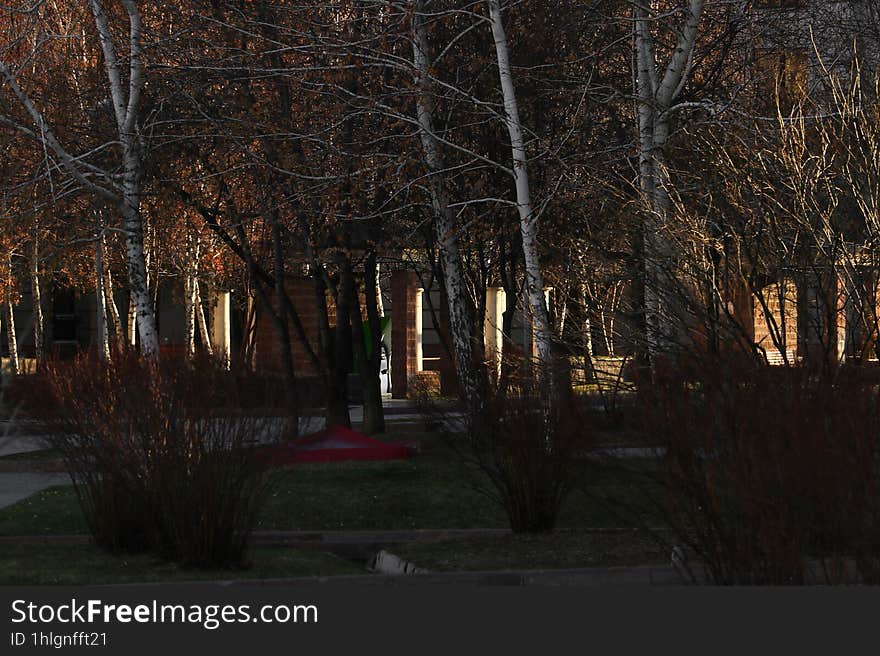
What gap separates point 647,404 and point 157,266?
111 feet

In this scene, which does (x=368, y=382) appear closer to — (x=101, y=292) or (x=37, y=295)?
(x=37, y=295)

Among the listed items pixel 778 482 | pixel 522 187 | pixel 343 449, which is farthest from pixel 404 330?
pixel 778 482

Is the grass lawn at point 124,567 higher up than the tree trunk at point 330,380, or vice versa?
the tree trunk at point 330,380

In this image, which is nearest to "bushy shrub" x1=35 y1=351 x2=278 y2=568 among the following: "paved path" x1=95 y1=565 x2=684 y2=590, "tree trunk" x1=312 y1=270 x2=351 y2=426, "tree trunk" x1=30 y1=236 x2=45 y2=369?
"paved path" x1=95 y1=565 x2=684 y2=590

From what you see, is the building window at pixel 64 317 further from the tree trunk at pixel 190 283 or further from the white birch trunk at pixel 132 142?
the white birch trunk at pixel 132 142

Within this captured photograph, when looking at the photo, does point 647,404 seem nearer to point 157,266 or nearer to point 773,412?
point 773,412

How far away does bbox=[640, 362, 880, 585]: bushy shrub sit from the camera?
27.2 ft

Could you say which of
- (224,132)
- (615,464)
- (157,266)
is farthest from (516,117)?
(157,266)

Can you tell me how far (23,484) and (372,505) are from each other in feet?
18.8

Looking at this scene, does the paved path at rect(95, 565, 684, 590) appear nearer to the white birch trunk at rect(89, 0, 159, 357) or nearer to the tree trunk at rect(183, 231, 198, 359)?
the white birch trunk at rect(89, 0, 159, 357)

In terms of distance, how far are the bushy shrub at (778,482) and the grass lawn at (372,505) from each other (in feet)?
16.5

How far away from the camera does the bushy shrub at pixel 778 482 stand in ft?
27.2

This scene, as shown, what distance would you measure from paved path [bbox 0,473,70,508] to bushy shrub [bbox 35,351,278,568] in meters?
5.16

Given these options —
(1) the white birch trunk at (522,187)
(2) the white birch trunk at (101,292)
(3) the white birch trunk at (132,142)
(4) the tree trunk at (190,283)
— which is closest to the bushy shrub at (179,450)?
(1) the white birch trunk at (522,187)
